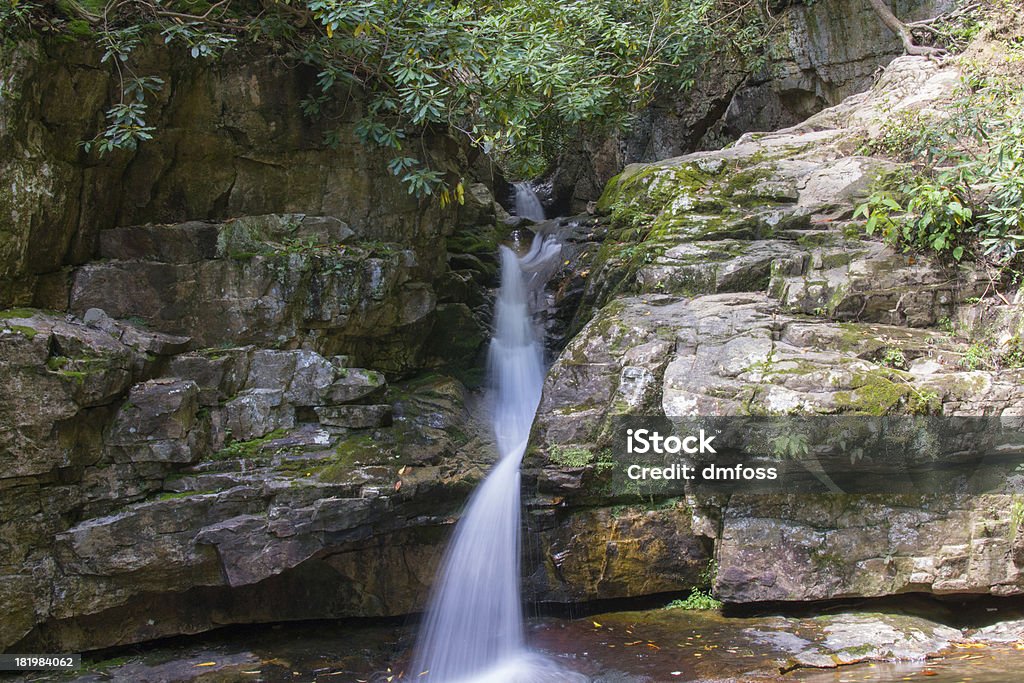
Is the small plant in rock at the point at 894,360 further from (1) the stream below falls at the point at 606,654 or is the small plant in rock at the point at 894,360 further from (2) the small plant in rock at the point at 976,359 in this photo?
(1) the stream below falls at the point at 606,654

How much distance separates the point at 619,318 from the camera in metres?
6.62

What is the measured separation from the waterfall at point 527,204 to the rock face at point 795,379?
245 inches

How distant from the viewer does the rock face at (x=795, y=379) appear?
5379mm

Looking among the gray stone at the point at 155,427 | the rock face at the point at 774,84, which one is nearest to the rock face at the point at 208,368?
the gray stone at the point at 155,427

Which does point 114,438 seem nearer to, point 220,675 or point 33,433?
point 33,433

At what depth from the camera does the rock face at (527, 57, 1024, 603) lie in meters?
5.38

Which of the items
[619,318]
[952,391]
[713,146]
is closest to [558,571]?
[619,318]

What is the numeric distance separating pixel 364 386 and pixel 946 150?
237 inches

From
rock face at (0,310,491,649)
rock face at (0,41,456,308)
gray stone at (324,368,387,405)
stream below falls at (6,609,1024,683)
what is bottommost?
stream below falls at (6,609,1024,683)

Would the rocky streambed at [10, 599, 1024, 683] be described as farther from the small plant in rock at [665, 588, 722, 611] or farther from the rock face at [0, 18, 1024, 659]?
the rock face at [0, 18, 1024, 659]

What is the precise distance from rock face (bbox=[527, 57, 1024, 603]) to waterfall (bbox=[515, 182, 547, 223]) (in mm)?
6228

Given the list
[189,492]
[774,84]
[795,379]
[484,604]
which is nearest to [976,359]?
[795,379]

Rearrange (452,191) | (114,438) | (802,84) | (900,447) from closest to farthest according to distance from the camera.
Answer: (900,447) → (114,438) → (452,191) → (802,84)

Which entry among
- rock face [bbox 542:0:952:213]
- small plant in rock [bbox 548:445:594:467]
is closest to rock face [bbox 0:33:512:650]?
small plant in rock [bbox 548:445:594:467]
